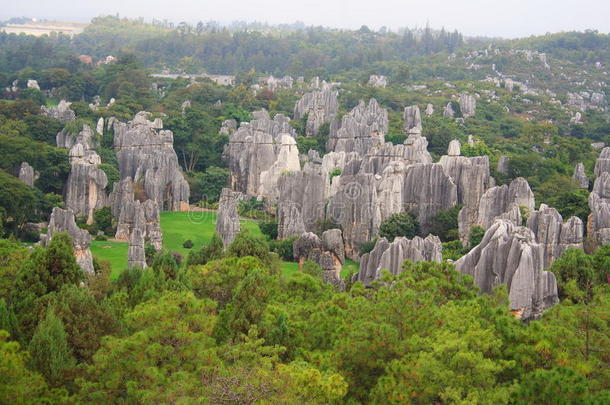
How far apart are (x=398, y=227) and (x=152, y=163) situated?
48.0 feet

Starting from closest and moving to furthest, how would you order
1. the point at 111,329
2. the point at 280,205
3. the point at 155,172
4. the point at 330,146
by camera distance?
the point at 111,329 → the point at 280,205 → the point at 155,172 → the point at 330,146

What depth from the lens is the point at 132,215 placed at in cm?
3750

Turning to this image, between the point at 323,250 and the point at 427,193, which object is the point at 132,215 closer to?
the point at 323,250

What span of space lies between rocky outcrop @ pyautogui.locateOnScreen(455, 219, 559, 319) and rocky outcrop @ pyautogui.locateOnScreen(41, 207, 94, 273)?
11591 mm

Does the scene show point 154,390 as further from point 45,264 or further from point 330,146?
point 330,146

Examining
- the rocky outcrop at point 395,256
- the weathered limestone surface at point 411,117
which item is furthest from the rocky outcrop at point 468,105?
the rocky outcrop at point 395,256

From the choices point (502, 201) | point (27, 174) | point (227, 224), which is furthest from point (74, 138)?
point (502, 201)

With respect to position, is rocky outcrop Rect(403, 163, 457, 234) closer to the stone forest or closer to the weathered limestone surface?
the stone forest

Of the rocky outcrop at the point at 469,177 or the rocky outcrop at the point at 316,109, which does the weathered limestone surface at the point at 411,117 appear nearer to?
the rocky outcrop at the point at 316,109

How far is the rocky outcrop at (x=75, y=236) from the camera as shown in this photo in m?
28.6

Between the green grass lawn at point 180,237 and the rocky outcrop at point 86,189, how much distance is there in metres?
3.08

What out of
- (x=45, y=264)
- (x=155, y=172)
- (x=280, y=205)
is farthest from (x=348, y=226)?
(x=45, y=264)

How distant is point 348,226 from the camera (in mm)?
37531

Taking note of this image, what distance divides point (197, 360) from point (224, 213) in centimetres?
1952
